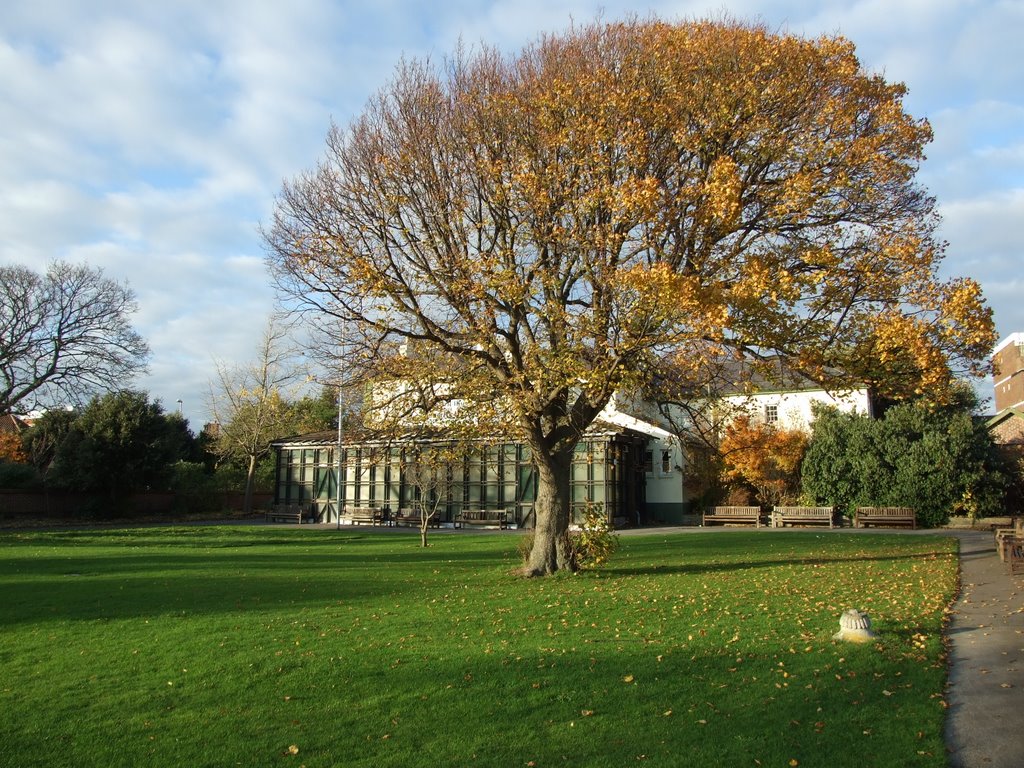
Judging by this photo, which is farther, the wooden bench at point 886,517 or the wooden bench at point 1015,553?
the wooden bench at point 886,517

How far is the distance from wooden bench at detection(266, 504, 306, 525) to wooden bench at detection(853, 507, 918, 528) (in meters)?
26.1

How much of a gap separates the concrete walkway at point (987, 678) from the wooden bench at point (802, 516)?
20560mm

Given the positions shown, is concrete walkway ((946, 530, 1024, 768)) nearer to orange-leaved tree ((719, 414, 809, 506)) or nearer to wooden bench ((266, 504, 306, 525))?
orange-leaved tree ((719, 414, 809, 506))

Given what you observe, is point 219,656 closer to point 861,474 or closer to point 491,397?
point 491,397

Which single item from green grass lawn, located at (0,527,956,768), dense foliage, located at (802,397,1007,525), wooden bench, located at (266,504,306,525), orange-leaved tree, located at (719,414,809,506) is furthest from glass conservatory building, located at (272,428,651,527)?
green grass lawn, located at (0,527,956,768)

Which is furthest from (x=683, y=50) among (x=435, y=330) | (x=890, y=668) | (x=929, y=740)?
(x=929, y=740)

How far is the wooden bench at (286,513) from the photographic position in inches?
1587

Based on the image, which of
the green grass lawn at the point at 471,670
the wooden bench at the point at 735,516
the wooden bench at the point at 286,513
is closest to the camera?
the green grass lawn at the point at 471,670

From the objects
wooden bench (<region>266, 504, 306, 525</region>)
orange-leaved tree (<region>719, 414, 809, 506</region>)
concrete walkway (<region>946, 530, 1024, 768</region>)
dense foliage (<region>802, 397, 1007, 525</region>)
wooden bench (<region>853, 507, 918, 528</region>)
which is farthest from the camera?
wooden bench (<region>266, 504, 306, 525</region>)

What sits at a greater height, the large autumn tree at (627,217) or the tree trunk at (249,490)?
the large autumn tree at (627,217)

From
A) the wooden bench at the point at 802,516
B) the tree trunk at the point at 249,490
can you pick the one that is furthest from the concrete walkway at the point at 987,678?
the tree trunk at the point at 249,490

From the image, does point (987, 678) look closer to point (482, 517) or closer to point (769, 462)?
point (482, 517)

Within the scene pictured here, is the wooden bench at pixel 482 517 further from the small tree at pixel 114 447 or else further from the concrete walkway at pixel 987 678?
the concrete walkway at pixel 987 678

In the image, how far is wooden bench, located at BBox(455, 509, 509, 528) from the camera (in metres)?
35.2
